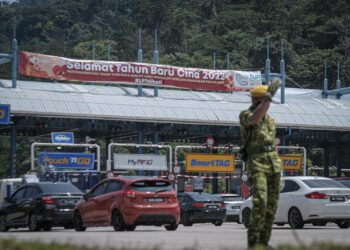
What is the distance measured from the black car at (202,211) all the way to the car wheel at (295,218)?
8450 mm

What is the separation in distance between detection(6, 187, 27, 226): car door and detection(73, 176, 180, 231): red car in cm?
190

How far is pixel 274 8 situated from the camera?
10200 cm

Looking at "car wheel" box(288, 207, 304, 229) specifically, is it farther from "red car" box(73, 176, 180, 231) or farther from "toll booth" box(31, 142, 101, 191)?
"toll booth" box(31, 142, 101, 191)

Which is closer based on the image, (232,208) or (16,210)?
(16,210)

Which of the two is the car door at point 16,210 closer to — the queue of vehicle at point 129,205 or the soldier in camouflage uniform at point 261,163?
the queue of vehicle at point 129,205

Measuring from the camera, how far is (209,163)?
4316 cm

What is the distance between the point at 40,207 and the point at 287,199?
21.4 ft

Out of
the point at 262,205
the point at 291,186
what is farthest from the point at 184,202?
the point at 262,205

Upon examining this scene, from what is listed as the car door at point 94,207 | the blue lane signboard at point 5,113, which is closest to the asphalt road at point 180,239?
the car door at point 94,207

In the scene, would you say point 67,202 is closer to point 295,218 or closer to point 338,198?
point 295,218

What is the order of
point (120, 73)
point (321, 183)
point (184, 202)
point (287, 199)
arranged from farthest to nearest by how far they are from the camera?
point (120, 73) < point (184, 202) < point (321, 183) < point (287, 199)

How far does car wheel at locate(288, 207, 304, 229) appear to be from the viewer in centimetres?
2475

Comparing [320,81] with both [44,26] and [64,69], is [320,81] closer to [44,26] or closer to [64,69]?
[64,69]

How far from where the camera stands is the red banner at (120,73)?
145 feet
